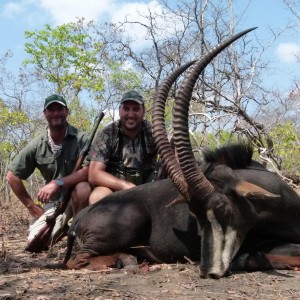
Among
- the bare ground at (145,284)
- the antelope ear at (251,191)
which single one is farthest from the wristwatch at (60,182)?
the antelope ear at (251,191)

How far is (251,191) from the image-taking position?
453 centimetres

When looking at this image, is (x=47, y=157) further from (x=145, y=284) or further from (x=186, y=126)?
(x=145, y=284)

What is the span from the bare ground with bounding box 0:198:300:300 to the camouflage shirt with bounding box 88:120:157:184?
4.97 feet

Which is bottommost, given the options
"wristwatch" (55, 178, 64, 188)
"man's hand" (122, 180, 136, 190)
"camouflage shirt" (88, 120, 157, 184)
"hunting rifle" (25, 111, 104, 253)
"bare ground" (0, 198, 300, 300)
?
"bare ground" (0, 198, 300, 300)

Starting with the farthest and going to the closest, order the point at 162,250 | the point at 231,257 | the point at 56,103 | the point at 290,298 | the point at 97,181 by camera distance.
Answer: the point at 56,103
the point at 97,181
the point at 162,250
the point at 231,257
the point at 290,298

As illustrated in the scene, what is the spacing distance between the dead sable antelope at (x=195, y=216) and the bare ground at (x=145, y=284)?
20 centimetres

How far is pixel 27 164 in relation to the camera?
267 inches

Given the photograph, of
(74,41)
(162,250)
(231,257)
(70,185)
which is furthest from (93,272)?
(74,41)

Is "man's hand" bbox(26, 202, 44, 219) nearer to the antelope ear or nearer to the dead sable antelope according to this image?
the dead sable antelope

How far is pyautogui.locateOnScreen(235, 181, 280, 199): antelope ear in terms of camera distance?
449 centimetres

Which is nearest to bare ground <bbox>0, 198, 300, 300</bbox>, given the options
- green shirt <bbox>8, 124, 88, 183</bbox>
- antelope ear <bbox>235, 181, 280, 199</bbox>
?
antelope ear <bbox>235, 181, 280, 199</bbox>

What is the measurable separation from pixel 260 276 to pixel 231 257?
0.92ft

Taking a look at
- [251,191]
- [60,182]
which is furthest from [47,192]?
[251,191]

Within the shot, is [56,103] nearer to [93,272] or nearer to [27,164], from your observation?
[27,164]
